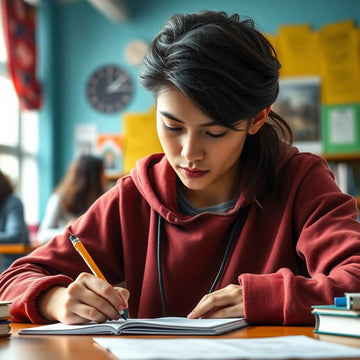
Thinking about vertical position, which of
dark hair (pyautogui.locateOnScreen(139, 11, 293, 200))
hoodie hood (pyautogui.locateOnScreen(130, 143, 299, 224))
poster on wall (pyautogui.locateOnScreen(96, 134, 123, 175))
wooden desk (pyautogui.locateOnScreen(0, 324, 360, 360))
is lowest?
wooden desk (pyautogui.locateOnScreen(0, 324, 360, 360))

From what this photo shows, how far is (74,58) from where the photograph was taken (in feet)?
18.9

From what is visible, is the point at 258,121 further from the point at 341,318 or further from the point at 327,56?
the point at 327,56

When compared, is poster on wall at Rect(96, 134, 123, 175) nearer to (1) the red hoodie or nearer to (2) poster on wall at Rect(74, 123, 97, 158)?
(2) poster on wall at Rect(74, 123, 97, 158)

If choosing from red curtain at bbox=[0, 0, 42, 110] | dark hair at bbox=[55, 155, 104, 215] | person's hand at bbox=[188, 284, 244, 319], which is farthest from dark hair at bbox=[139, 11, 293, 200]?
red curtain at bbox=[0, 0, 42, 110]

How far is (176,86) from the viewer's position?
117 cm

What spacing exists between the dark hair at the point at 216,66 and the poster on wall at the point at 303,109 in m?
3.74

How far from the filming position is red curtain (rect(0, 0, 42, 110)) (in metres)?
5.10

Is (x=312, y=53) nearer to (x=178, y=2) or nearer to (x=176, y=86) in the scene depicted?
(x=178, y=2)

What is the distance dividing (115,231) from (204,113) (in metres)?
0.38

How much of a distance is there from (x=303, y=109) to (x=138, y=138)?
1.45 metres

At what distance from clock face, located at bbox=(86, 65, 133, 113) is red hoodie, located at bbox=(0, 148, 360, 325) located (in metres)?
4.16

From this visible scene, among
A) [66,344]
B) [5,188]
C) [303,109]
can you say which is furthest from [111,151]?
[66,344]

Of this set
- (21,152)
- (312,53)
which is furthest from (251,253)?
(21,152)

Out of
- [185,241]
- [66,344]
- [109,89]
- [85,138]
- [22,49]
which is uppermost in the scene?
[22,49]
